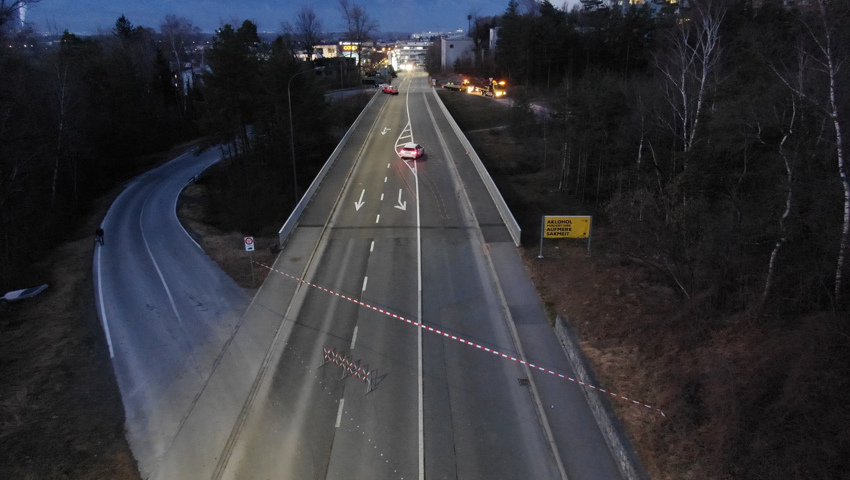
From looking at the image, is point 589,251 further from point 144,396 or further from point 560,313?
point 144,396

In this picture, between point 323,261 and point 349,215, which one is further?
point 349,215

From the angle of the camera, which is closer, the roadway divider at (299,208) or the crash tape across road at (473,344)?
the crash tape across road at (473,344)

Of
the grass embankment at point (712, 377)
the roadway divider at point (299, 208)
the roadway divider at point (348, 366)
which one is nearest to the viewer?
the grass embankment at point (712, 377)

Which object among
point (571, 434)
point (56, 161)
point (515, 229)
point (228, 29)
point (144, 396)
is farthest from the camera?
point (228, 29)

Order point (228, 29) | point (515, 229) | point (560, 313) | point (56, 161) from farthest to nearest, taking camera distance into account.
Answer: point (228, 29)
point (56, 161)
point (515, 229)
point (560, 313)

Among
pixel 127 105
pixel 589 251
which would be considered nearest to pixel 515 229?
pixel 589 251

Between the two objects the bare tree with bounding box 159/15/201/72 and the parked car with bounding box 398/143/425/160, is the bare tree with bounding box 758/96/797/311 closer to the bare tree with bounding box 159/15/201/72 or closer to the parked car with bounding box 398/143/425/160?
the parked car with bounding box 398/143/425/160

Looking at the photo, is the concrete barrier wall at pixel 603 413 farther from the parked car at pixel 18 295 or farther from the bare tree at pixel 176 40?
the bare tree at pixel 176 40

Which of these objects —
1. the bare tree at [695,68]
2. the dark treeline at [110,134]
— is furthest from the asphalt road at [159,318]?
the bare tree at [695,68]
